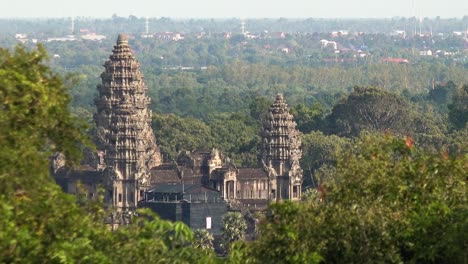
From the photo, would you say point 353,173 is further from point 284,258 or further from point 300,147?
point 300,147

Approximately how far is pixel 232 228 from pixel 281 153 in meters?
24.7

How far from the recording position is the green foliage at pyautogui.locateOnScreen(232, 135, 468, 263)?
3541 cm

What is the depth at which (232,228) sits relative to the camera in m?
86.4

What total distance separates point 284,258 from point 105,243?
A: 3.66 m

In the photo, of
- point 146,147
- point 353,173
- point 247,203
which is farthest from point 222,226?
point 353,173

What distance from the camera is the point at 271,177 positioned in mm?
108562

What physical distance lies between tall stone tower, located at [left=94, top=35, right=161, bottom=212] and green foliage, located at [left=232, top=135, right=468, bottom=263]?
57.0 m

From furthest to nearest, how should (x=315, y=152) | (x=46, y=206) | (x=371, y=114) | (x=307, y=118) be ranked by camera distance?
(x=307, y=118)
(x=371, y=114)
(x=315, y=152)
(x=46, y=206)

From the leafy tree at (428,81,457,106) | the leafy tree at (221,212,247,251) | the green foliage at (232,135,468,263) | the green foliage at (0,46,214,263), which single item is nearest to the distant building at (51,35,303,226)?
the leafy tree at (221,212,247,251)

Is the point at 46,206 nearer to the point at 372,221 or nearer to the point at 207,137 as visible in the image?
the point at 372,221

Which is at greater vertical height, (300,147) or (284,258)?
(284,258)

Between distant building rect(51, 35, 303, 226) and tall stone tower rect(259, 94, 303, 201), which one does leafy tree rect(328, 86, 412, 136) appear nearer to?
distant building rect(51, 35, 303, 226)

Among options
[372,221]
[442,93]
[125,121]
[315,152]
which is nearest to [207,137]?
[315,152]

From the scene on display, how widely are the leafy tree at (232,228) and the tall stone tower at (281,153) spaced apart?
17.1 meters
